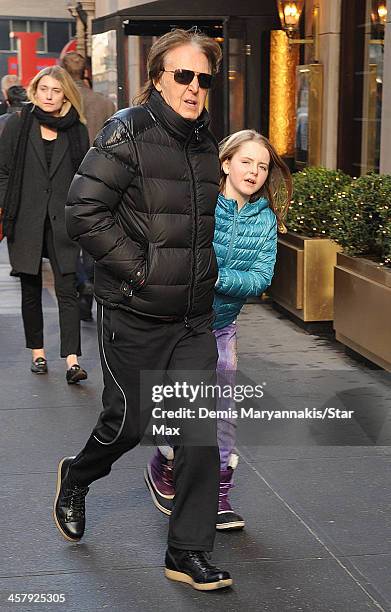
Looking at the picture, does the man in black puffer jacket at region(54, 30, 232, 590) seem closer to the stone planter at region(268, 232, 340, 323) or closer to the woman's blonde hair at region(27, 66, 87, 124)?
the woman's blonde hair at region(27, 66, 87, 124)

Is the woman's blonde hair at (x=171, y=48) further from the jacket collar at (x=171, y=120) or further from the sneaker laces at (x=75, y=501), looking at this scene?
the sneaker laces at (x=75, y=501)

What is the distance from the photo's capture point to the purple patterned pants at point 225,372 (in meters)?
4.82

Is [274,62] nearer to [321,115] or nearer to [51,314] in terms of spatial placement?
[321,115]

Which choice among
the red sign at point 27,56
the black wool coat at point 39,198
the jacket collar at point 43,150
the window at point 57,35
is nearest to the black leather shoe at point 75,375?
the black wool coat at point 39,198

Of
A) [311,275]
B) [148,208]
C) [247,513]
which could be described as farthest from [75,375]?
[148,208]

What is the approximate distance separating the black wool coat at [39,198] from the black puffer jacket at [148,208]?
10.4 feet

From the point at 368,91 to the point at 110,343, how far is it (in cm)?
817

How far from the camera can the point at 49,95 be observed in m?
7.27

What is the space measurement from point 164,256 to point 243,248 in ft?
2.01

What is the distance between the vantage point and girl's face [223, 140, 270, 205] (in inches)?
183

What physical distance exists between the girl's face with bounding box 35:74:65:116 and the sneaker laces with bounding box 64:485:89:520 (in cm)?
334

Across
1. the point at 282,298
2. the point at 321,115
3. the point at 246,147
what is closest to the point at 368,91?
the point at 321,115

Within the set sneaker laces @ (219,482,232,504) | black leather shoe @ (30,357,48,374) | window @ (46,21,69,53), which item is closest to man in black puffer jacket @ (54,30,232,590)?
sneaker laces @ (219,482,232,504)

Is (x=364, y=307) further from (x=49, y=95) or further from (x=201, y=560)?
(x=201, y=560)
